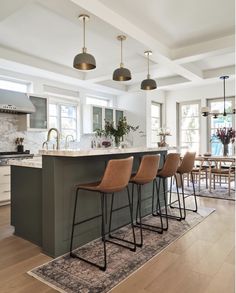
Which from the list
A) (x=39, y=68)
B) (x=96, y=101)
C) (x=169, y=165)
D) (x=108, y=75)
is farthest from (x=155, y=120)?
(x=169, y=165)

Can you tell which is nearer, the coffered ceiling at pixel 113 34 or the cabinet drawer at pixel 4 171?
the coffered ceiling at pixel 113 34

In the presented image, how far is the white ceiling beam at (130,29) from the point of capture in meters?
3.09

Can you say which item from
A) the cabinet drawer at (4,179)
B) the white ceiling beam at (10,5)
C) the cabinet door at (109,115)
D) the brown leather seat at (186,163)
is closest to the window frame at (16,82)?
the cabinet drawer at (4,179)

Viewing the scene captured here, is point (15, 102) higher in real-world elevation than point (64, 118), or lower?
higher

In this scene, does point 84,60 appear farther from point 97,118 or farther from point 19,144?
point 97,118

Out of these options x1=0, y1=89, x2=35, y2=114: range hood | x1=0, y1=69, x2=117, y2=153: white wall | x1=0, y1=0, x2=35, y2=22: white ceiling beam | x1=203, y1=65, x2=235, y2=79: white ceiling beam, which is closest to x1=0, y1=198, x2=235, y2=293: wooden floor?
x1=0, y1=89, x2=35, y2=114: range hood

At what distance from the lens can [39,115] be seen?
17.8 feet

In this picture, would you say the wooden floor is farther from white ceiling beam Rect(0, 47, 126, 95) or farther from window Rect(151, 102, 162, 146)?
window Rect(151, 102, 162, 146)

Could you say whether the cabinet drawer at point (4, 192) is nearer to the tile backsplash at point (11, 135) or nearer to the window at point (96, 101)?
the tile backsplash at point (11, 135)

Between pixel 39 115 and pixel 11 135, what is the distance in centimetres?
72

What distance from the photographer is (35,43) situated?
174 inches

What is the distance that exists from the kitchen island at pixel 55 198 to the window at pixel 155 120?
4.96 metres

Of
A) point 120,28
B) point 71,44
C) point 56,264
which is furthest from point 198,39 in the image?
point 56,264

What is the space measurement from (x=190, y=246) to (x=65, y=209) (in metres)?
1.42
